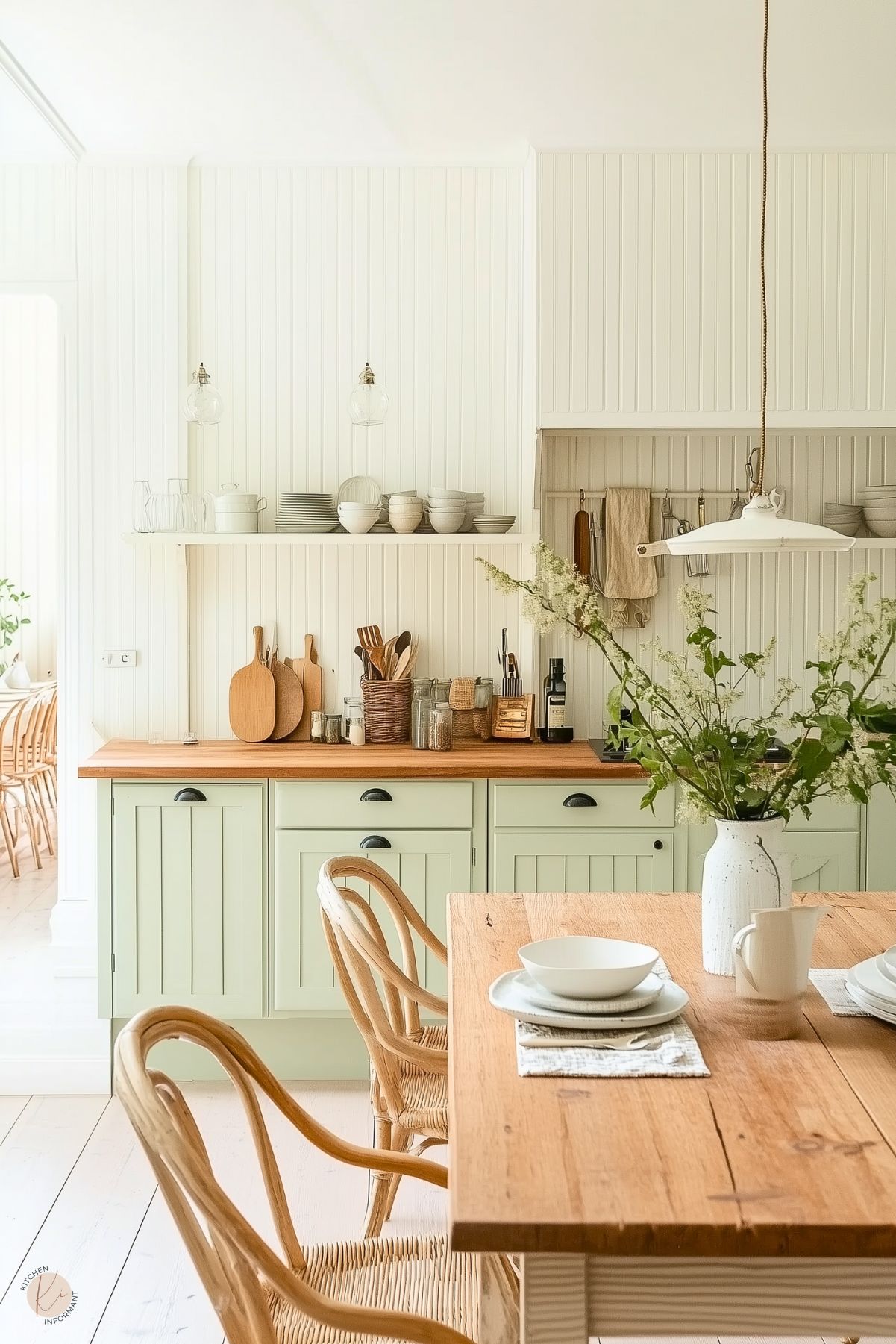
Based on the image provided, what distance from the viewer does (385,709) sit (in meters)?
3.85

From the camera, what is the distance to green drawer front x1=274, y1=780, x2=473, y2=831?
3.46 metres

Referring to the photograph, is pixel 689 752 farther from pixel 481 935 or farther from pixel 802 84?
pixel 802 84

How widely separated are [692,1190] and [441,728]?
2527 mm

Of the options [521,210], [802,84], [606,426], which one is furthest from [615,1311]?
[521,210]

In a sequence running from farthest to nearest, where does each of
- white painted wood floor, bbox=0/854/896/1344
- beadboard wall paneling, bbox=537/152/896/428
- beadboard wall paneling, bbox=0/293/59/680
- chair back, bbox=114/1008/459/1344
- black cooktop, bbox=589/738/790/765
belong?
beadboard wall paneling, bbox=0/293/59/680 < beadboard wall paneling, bbox=537/152/896/428 < black cooktop, bbox=589/738/790/765 < white painted wood floor, bbox=0/854/896/1344 < chair back, bbox=114/1008/459/1344

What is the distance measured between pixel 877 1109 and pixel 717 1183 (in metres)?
0.30

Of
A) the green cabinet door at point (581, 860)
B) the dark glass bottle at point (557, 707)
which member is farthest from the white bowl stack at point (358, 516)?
the green cabinet door at point (581, 860)

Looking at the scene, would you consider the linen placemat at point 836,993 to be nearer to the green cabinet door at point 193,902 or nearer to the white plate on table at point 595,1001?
the white plate on table at point 595,1001

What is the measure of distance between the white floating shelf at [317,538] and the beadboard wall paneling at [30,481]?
4.05m

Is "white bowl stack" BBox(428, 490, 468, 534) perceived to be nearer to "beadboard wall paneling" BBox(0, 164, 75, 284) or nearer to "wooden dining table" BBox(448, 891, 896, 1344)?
"beadboard wall paneling" BBox(0, 164, 75, 284)

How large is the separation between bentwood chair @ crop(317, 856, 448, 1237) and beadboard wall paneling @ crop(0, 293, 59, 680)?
5.69 metres

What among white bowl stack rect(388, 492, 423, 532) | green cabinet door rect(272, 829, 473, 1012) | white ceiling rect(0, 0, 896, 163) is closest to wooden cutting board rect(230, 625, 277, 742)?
green cabinet door rect(272, 829, 473, 1012)

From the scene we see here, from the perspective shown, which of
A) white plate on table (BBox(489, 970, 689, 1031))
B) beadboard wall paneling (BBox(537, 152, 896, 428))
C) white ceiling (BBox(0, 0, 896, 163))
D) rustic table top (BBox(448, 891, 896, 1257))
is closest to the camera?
rustic table top (BBox(448, 891, 896, 1257))

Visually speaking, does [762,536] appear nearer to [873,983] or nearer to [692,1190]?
[873,983]
